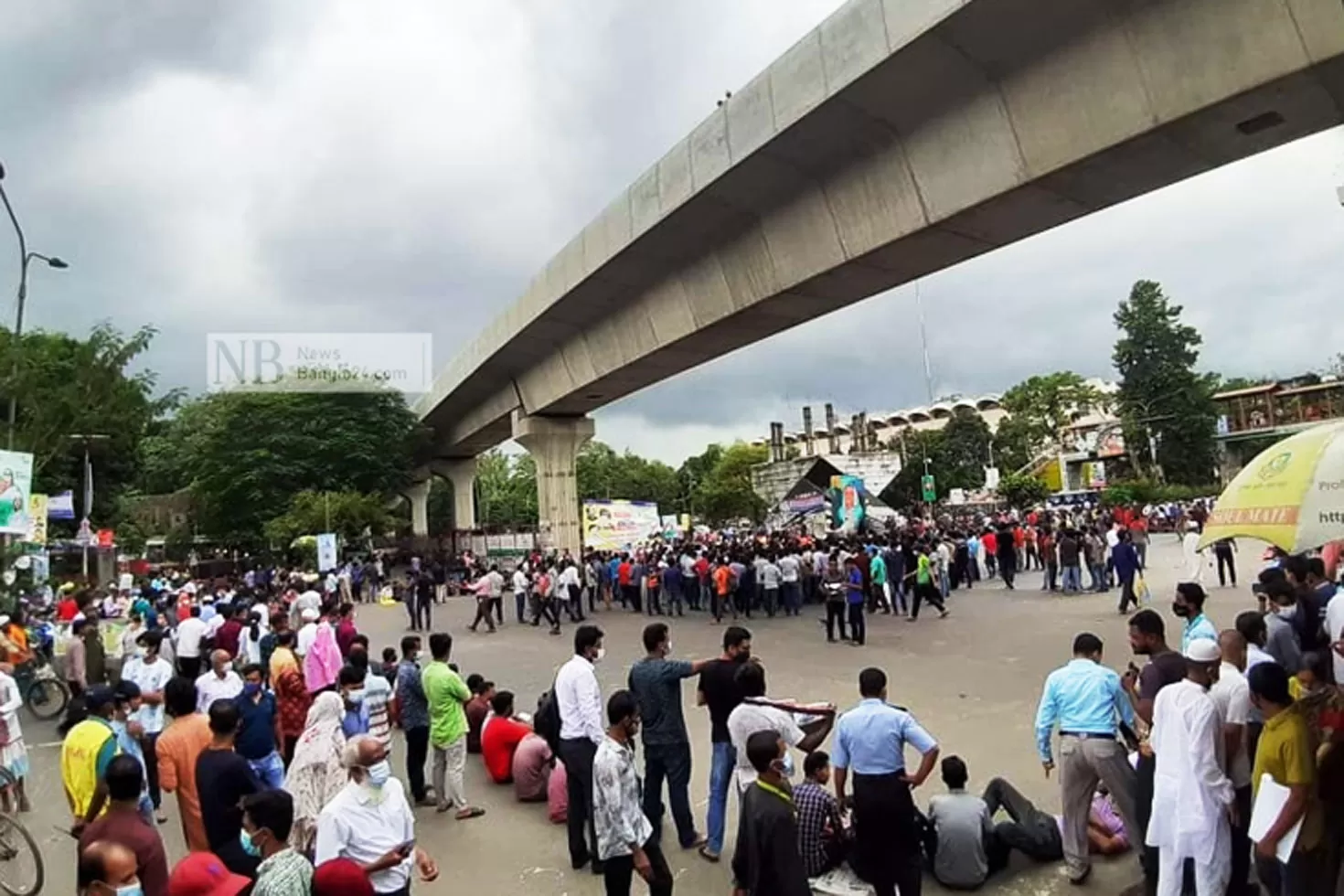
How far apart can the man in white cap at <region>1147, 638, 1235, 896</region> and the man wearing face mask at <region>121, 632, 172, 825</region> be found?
290 inches

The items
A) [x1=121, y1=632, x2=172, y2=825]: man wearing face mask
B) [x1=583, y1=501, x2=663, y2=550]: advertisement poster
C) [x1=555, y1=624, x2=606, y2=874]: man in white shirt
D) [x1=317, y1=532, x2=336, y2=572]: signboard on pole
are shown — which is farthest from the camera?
[x1=583, y1=501, x2=663, y2=550]: advertisement poster

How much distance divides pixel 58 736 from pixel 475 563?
23487 mm

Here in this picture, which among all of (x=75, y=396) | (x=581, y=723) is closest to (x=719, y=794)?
(x=581, y=723)

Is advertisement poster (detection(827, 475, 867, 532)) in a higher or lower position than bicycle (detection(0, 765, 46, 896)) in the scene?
higher

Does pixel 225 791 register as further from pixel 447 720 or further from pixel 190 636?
pixel 190 636

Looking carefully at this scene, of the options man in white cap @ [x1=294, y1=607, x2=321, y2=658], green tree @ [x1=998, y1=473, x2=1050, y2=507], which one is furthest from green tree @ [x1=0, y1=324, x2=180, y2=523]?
green tree @ [x1=998, y1=473, x2=1050, y2=507]

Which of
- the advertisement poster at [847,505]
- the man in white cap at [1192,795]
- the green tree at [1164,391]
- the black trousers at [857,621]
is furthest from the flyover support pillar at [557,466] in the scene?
the green tree at [1164,391]

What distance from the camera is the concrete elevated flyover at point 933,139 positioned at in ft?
A: 25.3

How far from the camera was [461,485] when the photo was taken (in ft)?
166

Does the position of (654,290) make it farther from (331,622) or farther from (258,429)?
(258,429)

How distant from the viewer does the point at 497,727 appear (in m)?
8.38

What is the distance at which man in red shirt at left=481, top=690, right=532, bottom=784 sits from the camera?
27.0ft

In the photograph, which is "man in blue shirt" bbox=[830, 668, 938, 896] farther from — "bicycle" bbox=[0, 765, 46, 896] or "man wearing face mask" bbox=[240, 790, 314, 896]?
"bicycle" bbox=[0, 765, 46, 896]

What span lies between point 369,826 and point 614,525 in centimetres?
2860
